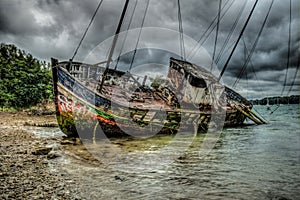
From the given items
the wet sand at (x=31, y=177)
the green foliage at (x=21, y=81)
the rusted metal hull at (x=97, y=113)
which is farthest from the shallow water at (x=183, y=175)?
the green foliage at (x=21, y=81)

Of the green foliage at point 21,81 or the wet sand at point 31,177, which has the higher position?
the green foliage at point 21,81

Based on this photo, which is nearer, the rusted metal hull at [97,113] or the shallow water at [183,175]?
the shallow water at [183,175]

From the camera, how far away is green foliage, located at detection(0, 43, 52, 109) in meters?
18.8

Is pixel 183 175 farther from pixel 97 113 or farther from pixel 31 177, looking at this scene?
pixel 97 113

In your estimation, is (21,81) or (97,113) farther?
(21,81)

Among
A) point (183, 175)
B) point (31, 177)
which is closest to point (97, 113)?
point (31, 177)

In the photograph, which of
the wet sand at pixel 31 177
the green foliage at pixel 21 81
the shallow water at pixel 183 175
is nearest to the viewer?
the wet sand at pixel 31 177

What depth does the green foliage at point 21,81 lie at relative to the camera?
1878 cm

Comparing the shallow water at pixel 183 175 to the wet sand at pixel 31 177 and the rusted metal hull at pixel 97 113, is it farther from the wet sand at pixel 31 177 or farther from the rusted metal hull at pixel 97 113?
the rusted metal hull at pixel 97 113

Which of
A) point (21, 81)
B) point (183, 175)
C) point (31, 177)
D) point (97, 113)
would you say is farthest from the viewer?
point (21, 81)

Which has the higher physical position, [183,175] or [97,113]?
[97,113]

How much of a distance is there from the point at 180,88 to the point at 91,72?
20.3ft

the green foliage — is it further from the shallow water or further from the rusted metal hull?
the shallow water

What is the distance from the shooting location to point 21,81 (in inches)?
766
